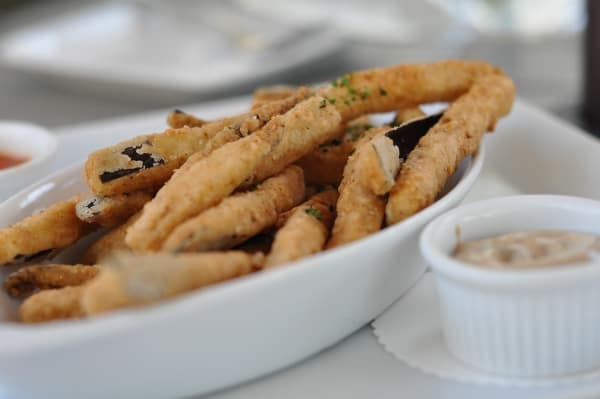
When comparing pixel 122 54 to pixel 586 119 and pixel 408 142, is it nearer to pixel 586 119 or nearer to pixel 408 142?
pixel 586 119

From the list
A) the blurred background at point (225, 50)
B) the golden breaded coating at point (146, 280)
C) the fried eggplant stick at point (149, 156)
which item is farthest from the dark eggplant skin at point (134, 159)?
the blurred background at point (225, 50)

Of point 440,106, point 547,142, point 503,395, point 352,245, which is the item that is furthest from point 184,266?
point 547,142

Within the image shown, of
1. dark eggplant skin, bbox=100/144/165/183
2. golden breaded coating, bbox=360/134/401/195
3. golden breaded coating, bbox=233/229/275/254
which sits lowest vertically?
golden breaded coating, bbox=233/229/275/254

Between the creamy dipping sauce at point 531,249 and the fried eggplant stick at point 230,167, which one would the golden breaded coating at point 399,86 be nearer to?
the fried eggplant stick at point 230,167

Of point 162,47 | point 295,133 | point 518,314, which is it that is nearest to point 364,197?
point 295,133

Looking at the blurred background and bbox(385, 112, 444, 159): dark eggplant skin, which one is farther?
the blurred background

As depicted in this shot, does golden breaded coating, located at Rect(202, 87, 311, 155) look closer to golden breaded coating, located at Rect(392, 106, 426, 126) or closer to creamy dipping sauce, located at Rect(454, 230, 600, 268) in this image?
golden breaded coating, located at Rect(392, 106, 426, 126)

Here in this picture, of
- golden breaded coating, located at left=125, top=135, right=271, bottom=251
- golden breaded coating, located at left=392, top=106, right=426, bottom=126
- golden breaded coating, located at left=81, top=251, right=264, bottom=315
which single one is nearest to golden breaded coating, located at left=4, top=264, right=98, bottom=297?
golden breaded coating, located at left=125, top=135, right=271, bottom=251
